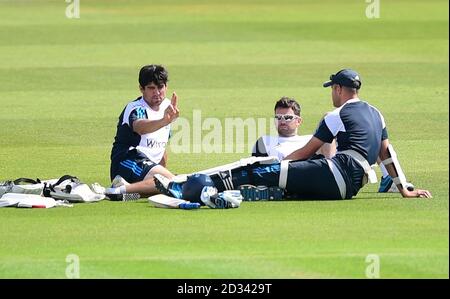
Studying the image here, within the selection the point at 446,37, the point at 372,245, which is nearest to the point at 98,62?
the point at 446,37

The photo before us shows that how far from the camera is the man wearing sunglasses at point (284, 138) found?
463 inches

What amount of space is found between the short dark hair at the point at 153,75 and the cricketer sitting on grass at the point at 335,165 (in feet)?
3.67

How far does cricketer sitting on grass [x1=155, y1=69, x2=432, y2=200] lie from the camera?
439 inches

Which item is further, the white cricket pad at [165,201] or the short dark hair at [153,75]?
the short dark hair at [153,75]

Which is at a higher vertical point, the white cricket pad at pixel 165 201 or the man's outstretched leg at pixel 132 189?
the man's outstretched leg at pixel 132 189

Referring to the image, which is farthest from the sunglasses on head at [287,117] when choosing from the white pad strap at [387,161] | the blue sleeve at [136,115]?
the blue sleeve at [136,115]

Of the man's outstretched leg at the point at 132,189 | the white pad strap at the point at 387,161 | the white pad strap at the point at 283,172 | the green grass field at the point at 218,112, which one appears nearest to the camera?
the green grass field at the point at 218,112

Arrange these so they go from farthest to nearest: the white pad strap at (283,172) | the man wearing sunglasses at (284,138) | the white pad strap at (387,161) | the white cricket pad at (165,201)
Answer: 1. the man wearing sunglasses at (284,138)
2. the white pad strap at (387,161)
3. the white pad strap at (283,172)
4. the white cricket pad at (165,201)

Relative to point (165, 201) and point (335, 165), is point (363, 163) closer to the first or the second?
point (335, 165)

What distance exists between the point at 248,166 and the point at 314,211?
0.81 meters

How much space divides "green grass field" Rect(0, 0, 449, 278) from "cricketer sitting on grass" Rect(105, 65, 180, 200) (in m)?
0.36

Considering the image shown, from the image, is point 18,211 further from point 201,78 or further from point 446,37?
point 446,37

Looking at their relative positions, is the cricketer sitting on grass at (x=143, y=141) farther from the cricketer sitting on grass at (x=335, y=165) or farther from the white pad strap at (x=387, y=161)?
the white pad strap at (x=387, y=161)

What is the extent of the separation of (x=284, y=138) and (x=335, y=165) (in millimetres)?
904
